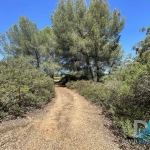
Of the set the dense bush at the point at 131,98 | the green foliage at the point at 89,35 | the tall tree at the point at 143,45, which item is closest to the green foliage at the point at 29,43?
the green foliage at the point at 89,35

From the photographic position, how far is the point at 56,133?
4.34m

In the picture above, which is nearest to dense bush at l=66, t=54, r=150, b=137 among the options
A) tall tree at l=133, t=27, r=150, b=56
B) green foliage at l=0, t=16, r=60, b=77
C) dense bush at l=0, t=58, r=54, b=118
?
dense bush at l=0, t=58, r=54, b=118

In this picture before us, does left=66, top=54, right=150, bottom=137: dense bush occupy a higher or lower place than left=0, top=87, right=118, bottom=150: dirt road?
higher

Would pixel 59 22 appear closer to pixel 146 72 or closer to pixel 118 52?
pixel 118 52

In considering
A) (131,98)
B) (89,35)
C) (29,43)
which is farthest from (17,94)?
(29,43)

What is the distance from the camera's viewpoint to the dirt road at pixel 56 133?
3.71m

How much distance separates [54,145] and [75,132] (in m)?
0.93

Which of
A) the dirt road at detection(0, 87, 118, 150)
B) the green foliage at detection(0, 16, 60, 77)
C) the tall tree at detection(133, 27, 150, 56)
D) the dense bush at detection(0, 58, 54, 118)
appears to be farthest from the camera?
the green foliage at detection(0, 16, 60, 77)

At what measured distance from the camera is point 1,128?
452 centimetres

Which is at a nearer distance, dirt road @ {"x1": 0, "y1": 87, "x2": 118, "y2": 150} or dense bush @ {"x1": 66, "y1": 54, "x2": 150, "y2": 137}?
dirt road @ {"x1": 0, "y1": 87, "x2": 118, "y2": 150}

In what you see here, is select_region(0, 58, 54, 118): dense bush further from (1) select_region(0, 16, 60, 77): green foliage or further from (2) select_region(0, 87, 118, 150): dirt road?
(1) select_region(0, 16, 60, 77): green foliage

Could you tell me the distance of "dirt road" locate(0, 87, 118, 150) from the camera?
3.71 metres

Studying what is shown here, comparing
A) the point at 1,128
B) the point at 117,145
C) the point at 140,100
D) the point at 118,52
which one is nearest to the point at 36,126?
the point at 1,128

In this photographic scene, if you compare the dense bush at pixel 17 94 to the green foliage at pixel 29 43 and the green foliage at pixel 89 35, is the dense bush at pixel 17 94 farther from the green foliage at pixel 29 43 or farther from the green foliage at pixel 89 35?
the green foliage at pixel 29 43
